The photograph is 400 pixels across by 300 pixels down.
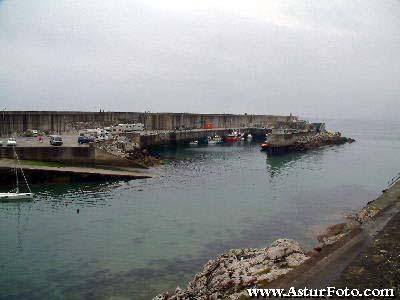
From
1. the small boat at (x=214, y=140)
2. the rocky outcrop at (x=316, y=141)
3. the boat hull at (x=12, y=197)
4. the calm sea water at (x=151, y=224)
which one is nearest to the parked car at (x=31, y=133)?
the calm sea water at (x=151, y=224)

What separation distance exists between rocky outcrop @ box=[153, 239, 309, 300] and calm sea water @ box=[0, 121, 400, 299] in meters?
2.37

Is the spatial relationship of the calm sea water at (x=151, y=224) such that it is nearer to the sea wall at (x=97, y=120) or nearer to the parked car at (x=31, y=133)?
the parked car at (x=31, y=133)

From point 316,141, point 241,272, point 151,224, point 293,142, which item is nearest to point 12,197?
point 151,224

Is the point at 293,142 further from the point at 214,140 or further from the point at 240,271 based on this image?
the point at 240,271

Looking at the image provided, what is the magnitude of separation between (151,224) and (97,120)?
206 ft

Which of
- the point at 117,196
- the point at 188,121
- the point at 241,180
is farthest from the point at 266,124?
the point at 117,196

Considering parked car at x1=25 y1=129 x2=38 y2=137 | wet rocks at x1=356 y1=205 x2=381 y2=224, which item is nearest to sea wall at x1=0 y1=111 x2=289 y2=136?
parked car at x1=25 y1=129 x2=38 y2=137

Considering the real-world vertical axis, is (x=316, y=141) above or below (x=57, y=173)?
above

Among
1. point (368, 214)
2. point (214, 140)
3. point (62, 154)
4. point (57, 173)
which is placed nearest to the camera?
point (368, 214)

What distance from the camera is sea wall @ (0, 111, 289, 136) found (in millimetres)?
72219

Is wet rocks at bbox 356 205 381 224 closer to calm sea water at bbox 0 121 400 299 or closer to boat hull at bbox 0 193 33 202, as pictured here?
calm sea water at bbox 0 121 400 299

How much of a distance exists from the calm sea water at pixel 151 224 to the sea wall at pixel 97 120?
3119 centimetres

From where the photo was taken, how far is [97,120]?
295 feet

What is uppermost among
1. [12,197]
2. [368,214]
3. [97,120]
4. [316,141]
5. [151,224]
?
[97,120]
